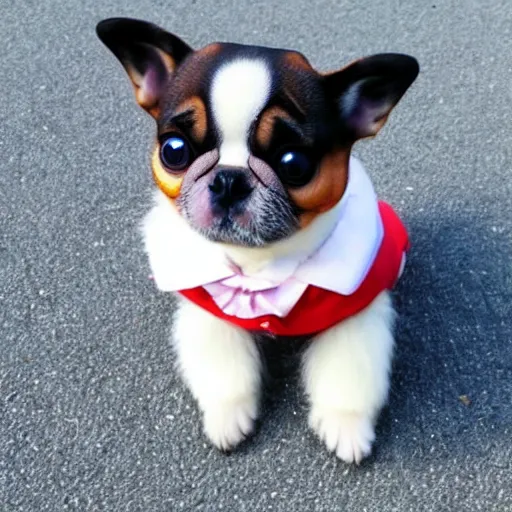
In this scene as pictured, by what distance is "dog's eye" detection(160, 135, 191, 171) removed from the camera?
855 mm

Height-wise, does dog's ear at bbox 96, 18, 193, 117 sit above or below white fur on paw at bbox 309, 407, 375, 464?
above

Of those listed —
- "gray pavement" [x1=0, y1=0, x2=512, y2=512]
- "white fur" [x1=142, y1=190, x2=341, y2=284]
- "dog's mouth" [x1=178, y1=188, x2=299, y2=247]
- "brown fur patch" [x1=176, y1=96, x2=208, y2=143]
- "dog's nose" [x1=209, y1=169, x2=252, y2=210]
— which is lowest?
"gray pavement" [x1=0, y1=0, x2=512, y2=512]

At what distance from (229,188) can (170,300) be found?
1.36ft

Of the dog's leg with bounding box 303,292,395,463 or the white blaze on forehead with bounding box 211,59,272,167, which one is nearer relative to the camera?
the white blaze on forehead with bounding box 211,59,272,167

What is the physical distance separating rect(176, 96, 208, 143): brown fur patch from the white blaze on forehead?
1 centimetres

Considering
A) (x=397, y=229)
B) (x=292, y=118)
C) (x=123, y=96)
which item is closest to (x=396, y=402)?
(x=397, y=229)

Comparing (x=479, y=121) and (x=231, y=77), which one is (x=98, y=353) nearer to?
(x=231, y=77)

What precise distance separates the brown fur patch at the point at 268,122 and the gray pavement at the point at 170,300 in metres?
0.40

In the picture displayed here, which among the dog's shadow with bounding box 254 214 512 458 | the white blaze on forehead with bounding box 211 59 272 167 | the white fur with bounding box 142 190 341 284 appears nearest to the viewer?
the white blaze on forehead with bounding box 211 59 272 167

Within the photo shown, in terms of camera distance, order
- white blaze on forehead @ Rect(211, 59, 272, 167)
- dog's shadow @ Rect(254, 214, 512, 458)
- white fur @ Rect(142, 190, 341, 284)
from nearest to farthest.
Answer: white blaze on forehead @ Rect(211, 59, 272, 167) → white fur @ Rect(142, 190, 341, 284) → dog's shadow @ Rect(254, 214, 512, 458)

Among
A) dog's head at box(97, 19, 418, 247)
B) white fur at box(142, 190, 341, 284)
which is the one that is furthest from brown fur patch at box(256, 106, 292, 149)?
white fur at box(142, 190, 341, 284)

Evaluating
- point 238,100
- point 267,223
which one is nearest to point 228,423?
point 267,223

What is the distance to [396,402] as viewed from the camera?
3.56 feet

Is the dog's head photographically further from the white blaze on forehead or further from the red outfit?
the red outfit
